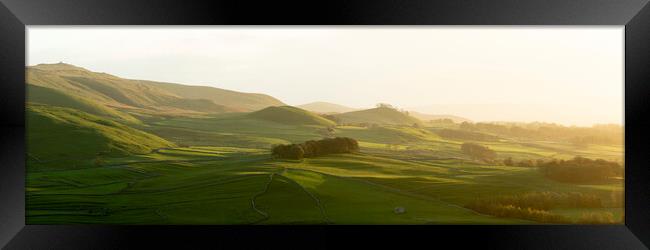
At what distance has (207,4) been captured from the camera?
4512mm

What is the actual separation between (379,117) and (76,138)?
3.36 meters


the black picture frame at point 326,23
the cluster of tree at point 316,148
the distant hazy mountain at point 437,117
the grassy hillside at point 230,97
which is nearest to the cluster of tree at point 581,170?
the black picture frame at point 326,23

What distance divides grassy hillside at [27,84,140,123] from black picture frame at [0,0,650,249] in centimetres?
59

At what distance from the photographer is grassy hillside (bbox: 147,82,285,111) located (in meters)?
5.34

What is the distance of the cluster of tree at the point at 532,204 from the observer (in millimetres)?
5227

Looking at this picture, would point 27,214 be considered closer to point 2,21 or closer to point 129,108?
point 129,108

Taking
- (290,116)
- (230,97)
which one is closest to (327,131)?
(290,116)

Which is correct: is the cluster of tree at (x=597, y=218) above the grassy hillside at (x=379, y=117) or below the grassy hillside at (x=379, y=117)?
below

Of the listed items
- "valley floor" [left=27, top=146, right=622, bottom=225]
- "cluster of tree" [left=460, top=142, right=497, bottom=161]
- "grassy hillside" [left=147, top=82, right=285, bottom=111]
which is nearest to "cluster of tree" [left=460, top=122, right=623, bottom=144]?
"cluster of tree" [left=460, top=142, right=497, bottom=161]

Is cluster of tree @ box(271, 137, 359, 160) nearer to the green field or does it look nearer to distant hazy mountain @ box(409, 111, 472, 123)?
the green field

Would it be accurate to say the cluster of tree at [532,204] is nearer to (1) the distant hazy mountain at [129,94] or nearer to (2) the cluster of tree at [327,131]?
(2) the cluster of tree at [327,131]

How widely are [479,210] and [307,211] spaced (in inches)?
73.4

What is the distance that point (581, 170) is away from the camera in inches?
209

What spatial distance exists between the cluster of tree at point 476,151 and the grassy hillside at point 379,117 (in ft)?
1.97
